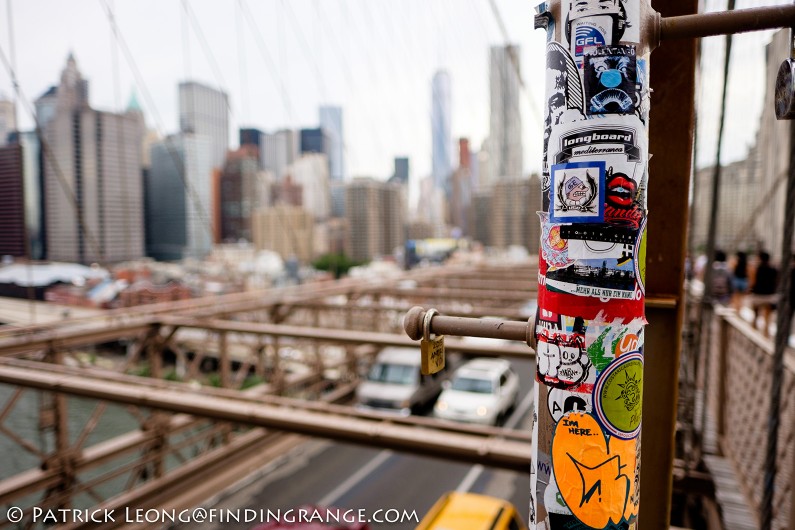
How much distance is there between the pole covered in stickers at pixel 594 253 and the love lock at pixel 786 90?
201 millimetres

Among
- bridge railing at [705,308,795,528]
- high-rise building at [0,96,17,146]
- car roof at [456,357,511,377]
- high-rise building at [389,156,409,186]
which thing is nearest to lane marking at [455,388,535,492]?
car roof at [456,357,511,377]

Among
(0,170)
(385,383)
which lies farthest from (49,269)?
(385,383)

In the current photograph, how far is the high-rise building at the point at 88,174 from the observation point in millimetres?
7180

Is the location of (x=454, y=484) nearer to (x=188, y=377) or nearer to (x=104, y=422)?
(x=188, y=377)

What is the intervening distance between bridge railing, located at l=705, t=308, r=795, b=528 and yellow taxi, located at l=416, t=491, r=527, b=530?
1.62 m

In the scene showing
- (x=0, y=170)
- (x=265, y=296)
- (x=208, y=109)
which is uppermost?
(x=208, y=109)

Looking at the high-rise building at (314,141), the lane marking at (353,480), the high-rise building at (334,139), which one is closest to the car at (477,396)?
the lane marking at (353,480)

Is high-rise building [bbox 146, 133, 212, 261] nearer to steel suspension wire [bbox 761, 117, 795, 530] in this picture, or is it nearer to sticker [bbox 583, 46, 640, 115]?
steel suspension wire [bbox 761, 117, 795, 530]

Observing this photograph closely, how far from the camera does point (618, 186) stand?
2.51 feet

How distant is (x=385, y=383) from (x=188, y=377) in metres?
5.51

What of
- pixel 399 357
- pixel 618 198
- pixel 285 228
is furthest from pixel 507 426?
pixel 618 198

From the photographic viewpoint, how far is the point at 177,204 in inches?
397

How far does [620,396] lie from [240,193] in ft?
42.5

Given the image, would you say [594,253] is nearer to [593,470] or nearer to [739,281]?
[593,470]
